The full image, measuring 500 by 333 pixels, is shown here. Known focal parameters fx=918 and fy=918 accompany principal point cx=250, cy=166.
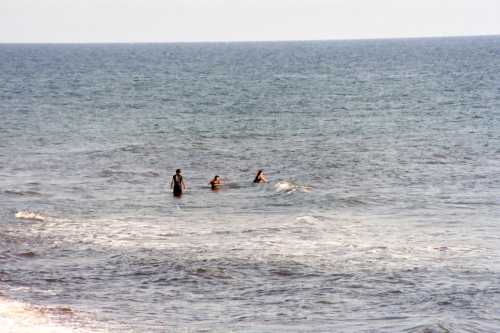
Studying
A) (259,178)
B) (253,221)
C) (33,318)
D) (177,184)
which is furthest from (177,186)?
(33,318)

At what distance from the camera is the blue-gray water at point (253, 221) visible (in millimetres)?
24609

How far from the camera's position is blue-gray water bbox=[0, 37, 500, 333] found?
24609mm

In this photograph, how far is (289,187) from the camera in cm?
4362

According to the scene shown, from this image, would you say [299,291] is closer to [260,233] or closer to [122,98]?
[260,233]

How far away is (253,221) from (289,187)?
24.7ft

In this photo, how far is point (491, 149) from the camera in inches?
2197

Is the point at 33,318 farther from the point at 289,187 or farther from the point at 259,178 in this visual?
the point at 259,178

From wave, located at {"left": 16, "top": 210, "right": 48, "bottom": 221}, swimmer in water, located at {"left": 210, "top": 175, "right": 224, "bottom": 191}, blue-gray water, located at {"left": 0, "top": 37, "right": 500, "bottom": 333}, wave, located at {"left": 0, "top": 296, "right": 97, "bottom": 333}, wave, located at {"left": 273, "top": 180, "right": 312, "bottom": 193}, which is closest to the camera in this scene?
wave, located at {"left": 0, "top": 296, "right": 97, "bottom": 333}

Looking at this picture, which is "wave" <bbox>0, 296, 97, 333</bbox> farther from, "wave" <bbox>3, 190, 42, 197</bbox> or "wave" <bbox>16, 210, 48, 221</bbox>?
"wave" <bbox>3, 190, 42, 197</bbox>

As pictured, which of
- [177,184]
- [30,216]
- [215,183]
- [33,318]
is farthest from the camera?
[215,183]

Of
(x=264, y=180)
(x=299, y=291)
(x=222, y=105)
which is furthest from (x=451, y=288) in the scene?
(x=222, y=105)

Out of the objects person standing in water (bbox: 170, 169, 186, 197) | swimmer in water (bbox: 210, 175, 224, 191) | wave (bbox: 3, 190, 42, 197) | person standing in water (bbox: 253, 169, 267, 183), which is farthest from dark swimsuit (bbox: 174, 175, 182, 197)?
wave (bbox: 3, 190, 42, 197)

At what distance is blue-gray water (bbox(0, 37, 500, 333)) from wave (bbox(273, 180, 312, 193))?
0.55ft

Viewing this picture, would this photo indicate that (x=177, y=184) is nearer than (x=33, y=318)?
No
